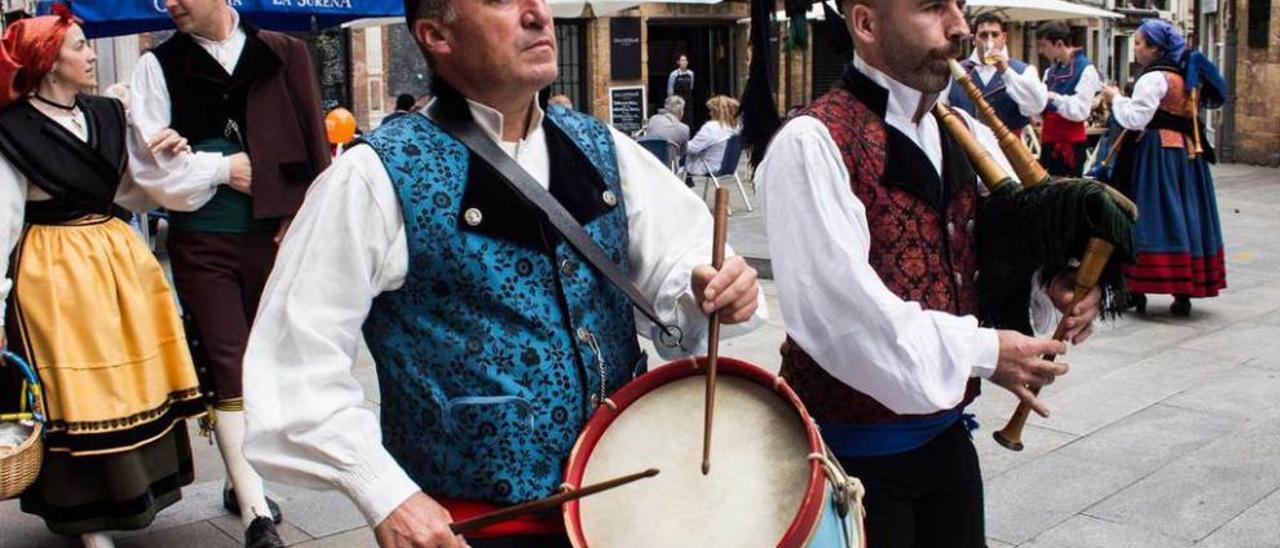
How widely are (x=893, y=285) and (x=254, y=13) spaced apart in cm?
580

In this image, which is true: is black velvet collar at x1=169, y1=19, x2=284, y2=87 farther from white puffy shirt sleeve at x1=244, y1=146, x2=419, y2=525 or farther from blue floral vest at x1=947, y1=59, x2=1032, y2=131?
blue floral vest at x1=947, y1=59, x2=1032, y2=131

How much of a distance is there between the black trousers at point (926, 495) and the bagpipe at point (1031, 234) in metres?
0.09

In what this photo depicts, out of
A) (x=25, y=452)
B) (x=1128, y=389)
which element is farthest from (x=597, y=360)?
(x=1128, y=389)

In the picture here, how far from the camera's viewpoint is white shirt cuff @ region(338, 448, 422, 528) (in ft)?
6.05

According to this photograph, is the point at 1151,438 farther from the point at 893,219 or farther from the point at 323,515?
the point at 893,219

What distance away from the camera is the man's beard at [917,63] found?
7.97 feet

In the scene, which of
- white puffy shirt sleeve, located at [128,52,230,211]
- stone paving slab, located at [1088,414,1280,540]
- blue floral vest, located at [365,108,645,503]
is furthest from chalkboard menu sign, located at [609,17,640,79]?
blue floral vest, located at [365,108,645,503]

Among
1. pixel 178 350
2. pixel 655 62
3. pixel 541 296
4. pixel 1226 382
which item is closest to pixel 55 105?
pixel 178 350

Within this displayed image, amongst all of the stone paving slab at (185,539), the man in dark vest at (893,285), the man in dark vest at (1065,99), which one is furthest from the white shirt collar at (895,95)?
the man in dark vest at (1065,99)

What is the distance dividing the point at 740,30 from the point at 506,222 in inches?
862

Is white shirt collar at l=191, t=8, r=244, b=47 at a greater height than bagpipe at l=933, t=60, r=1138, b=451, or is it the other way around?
white shirt collar at l=191, t=8, r=244, b=47

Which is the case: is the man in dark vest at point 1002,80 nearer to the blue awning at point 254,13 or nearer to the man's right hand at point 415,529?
the blue awning at point 254,13

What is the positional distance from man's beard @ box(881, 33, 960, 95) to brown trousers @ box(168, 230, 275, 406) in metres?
2.38

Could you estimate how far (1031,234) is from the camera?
245 centimetres
